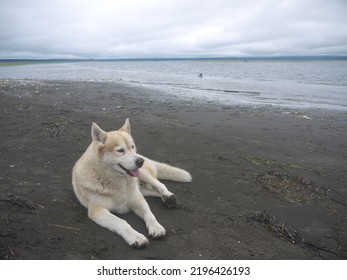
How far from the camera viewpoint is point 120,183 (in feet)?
15.5

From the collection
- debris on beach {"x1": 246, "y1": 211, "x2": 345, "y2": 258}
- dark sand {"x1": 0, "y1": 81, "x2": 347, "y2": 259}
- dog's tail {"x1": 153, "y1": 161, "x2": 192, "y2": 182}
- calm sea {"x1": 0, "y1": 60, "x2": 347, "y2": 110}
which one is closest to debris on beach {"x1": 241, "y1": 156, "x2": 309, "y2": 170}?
dark sand {"x1": 0, "y1": 81, "x2": 347, "y2": 259}

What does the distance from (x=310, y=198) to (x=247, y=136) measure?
4641 millimetres

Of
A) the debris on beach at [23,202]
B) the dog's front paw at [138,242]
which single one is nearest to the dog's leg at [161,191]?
the dog's front paw at [138,242]

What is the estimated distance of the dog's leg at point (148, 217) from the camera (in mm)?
4227

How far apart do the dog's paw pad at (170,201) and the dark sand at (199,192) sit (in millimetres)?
122

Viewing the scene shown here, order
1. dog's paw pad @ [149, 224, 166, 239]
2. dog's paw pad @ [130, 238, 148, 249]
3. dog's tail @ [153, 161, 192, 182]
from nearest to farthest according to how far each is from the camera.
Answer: dog's paw pad @ [130, 238, 148, 249], dog's paw pad @ [149, 224, 166, 239], dog's tail @ [153, 161, 192, 182]

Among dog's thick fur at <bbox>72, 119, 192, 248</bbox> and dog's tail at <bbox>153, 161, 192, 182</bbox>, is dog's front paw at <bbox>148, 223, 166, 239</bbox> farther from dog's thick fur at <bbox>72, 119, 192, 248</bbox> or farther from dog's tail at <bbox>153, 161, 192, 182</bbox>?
dog's tail at <bbox>153, 161, 192, 182</bbox>

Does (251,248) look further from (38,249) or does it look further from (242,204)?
(38,249)

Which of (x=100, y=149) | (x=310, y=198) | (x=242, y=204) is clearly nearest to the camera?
(x=100, y=149)

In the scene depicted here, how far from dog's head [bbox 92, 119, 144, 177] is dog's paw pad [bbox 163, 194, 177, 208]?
790 mm

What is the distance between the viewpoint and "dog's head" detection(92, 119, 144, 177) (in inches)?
180

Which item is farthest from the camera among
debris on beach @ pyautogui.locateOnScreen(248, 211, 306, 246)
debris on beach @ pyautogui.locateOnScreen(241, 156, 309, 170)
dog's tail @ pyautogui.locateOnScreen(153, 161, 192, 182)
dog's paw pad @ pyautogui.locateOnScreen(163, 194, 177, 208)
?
debris on beach @ pyautogui.locateOnScreen(241, 156, 309, 170)

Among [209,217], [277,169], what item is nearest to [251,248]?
[209,217]

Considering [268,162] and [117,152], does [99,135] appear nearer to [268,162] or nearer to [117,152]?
[117,152]
